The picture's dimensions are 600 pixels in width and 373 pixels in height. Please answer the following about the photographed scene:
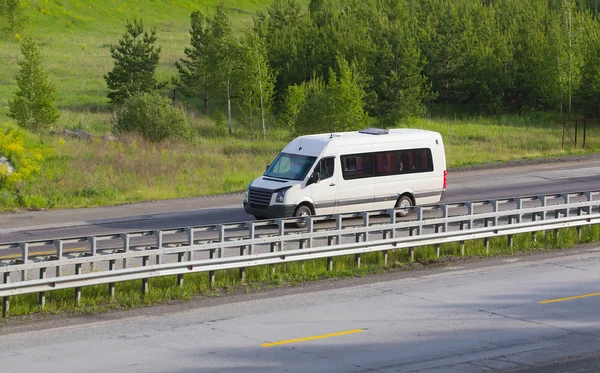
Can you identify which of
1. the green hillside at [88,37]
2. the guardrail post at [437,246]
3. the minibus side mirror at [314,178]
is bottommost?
the guardrail post at [437,246]

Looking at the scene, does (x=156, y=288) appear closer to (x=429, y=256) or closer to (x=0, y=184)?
(x=429, y=256)

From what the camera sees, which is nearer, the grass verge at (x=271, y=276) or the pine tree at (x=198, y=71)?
the grass verge at (x=271, y=276)

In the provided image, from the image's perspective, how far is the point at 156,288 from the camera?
15.5 metres

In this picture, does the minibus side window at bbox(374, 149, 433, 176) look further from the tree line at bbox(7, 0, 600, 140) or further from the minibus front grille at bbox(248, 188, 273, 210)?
the tree line at bbox(7, 0, 600, 140)

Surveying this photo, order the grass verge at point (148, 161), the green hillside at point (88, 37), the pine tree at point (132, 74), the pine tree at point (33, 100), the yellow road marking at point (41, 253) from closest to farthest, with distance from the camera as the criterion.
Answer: the yellow road marking at point (41, 253)
the grass verge at point (148, 161)
the pine tree at point (33, 100)
the pine tree at point (132, 74)
the green hillside at point (88, 37)

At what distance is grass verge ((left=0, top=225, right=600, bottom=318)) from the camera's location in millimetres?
14508

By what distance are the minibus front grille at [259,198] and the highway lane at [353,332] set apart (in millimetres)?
5909

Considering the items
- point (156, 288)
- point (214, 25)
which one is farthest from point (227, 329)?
point (214, 25)

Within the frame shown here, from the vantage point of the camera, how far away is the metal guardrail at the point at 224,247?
47.1 ft

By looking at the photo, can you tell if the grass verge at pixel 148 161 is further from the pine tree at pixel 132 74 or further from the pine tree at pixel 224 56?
the pine tree at pixel 132 74

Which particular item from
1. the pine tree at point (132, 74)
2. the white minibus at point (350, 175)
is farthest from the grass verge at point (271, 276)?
the pine tree at point (132, 74)

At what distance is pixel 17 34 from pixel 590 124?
55968mm

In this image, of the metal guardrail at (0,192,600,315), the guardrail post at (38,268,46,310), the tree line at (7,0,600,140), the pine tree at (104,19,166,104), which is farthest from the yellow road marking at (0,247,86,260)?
the pine tree at (104,19,166,104)

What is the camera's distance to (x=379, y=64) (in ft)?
193
